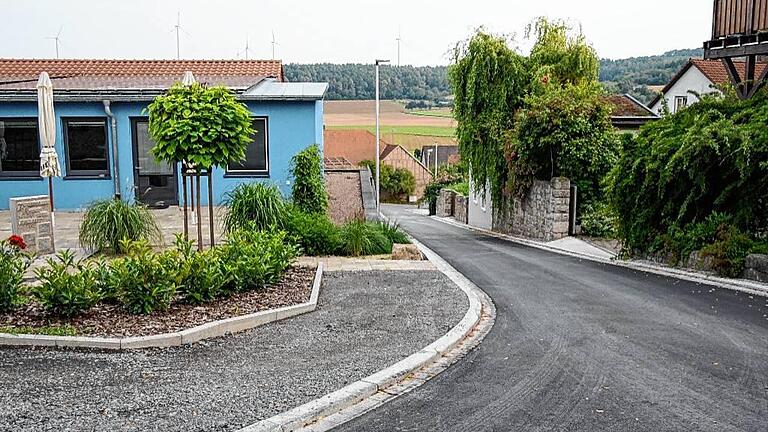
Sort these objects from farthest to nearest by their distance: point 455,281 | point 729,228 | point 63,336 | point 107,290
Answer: point 729,228, point 455,281, point 107,290, point 63,336

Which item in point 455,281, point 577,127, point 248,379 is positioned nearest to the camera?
point 248,379

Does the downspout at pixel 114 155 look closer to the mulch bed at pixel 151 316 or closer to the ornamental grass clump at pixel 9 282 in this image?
the ornamental grass clump at pixel 9 282

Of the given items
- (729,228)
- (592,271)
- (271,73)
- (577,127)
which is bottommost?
(592,271)

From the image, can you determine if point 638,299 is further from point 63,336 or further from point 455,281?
point 63,336

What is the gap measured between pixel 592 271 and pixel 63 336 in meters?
9.75

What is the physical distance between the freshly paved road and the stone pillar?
24.5 ft

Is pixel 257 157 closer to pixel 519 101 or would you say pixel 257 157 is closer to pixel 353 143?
pixel 519 101

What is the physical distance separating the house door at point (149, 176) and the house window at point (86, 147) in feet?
2.56

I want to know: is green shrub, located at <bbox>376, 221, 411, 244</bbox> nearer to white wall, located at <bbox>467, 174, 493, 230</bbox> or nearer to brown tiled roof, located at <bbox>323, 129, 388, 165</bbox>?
white wall, located at <bbox>467, 174, 493, 230</bbox>

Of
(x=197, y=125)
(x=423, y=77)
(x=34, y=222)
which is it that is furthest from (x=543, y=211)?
(x=423, y=77)

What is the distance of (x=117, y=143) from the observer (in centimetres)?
1766

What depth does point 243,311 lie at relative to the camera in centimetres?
801

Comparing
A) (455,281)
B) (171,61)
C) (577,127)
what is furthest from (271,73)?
(455,281)

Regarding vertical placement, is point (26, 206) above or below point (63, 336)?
above
